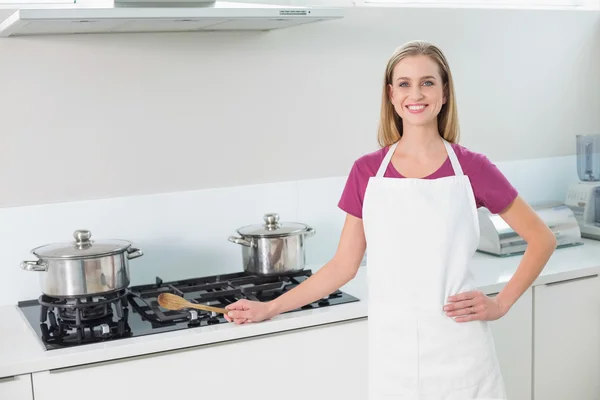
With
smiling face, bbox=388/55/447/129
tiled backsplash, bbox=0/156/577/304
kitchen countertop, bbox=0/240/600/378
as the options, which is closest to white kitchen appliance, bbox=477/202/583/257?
kitchen countertop, bbox=0/240/600/378

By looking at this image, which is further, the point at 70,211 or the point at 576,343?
the point at 576,343

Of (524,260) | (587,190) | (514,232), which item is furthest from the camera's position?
(587,190)

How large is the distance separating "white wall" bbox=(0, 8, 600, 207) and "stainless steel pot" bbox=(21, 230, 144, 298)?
334 mm

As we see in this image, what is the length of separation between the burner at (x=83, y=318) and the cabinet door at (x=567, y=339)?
1185 mm

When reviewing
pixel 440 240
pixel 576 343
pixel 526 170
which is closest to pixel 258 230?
pixel 440 240

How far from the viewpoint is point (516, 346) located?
2363 millimetres

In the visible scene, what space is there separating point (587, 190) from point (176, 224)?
1455 millimetres

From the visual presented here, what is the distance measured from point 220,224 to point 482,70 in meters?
1.12

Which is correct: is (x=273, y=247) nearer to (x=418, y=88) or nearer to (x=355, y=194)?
(x=355, y=194)

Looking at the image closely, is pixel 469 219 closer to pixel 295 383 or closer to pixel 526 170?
pixel 295 383

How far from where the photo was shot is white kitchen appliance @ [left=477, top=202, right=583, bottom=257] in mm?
2605

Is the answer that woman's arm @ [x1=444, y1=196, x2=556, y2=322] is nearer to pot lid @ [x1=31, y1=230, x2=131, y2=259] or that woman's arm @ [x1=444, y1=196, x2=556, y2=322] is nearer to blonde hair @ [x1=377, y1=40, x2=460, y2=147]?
blonde hair @ [x1=377, y1=40, x2=460, y2=147]

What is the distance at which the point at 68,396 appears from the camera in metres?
1.74

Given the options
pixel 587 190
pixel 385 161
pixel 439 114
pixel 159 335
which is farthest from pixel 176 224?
pixel 587 190
